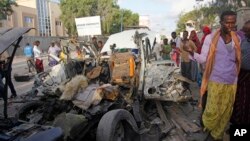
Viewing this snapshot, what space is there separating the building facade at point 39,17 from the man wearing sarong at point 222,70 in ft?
169

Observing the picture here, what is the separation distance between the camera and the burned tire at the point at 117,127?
489 cm

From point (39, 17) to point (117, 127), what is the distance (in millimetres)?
59631

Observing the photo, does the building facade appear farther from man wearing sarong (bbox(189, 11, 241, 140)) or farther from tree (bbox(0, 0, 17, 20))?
man wearing sarong (bbox(189, 11, 241, 140))

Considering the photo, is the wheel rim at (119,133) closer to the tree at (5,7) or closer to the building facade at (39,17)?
the tree at (5,7)

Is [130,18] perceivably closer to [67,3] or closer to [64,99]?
[67,3]

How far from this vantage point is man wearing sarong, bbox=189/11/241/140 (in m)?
4.87

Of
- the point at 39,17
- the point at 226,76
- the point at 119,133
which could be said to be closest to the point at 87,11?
the point at 39,17

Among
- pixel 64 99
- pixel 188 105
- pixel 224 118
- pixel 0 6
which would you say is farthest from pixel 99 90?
pixel 0 6

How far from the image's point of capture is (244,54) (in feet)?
16.2

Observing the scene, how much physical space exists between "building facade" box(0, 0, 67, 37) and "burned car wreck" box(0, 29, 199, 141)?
48088mm

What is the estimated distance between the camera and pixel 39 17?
205ft

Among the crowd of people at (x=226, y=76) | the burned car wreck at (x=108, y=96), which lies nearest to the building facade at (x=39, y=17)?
A: the burned car wreck at (x=108, y=96)

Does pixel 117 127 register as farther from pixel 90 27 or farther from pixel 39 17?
pixel 39 17

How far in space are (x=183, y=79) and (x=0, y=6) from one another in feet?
99.6
